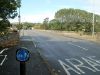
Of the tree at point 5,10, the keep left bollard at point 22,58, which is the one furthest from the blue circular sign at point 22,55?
the tree at point 5,10

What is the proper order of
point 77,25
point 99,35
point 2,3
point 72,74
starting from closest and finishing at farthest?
point 72,74 → point 2,3 → point 99,35 → point 77,25

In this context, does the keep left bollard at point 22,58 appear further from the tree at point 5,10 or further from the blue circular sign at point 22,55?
the tree at point 5,10

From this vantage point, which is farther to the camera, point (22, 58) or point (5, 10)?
point (5, 10)

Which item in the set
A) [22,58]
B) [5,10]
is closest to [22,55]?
[22,58]

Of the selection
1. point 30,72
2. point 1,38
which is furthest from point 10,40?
point 30,72

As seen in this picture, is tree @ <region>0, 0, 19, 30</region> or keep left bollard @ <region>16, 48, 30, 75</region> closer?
keep left bollard @ <region>16, 48, 30, 75</region>

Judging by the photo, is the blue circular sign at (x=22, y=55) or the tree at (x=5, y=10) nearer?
the blue circular sign at (x=22, y=55)

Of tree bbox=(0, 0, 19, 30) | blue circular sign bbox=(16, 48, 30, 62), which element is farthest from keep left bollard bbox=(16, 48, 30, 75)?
tree bbox=(0, 0, 19, 30)

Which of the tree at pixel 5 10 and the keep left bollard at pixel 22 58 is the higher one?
the tree at pixel 5 10

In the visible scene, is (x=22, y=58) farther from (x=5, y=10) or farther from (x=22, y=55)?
(x=5, y=10)

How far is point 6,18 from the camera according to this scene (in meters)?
30.7

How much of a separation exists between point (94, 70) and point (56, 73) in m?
2.33

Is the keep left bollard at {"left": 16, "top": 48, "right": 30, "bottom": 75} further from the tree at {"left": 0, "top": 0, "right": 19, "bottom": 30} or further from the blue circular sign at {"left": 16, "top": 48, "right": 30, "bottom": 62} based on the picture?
the tree at {"left": 0, "top": 0, "right": 19, "bottom": 30}

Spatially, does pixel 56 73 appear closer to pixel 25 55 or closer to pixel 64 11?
pixel 25 55
